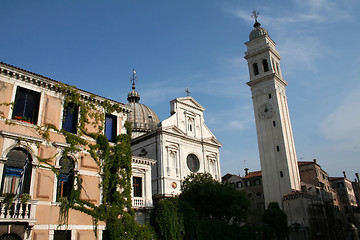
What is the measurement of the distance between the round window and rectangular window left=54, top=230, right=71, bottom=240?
19.8 meters

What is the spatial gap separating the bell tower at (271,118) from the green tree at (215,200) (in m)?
12.8

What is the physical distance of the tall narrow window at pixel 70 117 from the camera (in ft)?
61.2

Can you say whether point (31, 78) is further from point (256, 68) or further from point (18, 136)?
point (256, 68)

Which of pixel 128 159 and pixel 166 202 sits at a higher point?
pixel 128 159

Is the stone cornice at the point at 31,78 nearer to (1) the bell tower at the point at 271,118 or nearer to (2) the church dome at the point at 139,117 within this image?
(2) the church dome at the point at 139,117

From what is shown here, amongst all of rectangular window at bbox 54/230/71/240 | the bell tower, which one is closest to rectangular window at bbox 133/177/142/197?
rectangular window at bbox 54/230/71/240

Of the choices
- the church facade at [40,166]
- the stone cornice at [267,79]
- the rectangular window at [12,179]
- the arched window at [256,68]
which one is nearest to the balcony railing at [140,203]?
the church facade at [40,166]

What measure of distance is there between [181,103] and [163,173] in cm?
914

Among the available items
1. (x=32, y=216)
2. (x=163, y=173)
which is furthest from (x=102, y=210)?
(x=163, y=173)

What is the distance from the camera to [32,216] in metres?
15.2

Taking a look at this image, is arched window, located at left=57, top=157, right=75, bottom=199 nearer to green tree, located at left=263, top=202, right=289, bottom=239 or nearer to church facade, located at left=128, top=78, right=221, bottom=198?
church facade, located at left=128, top=78, right=221, bottom=198

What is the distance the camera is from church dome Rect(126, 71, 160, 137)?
45.9m

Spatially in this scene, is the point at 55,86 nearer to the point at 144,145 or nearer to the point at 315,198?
the point at 144,145

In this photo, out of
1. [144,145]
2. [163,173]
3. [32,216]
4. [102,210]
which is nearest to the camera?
[32,216]
